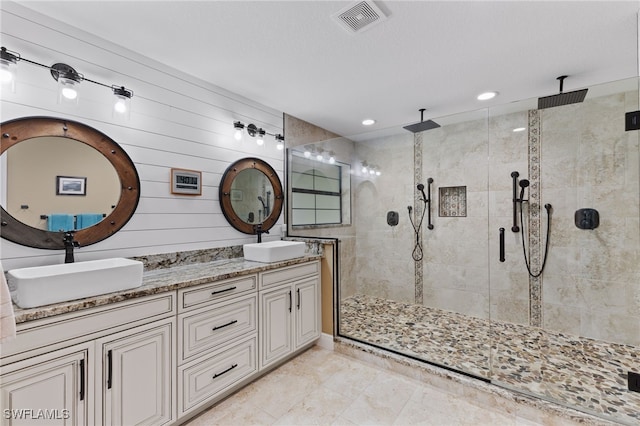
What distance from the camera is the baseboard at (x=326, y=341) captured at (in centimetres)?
276

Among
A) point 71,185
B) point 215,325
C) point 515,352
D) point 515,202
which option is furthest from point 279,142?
point 515,352

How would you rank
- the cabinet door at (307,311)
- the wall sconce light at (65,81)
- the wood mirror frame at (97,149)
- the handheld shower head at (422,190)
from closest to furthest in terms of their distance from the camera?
the wood mirror frame at (97,149)
the wall sconce light at (65,81)
the cabinet door at (307,311)
the handheld shower head at (422,190)

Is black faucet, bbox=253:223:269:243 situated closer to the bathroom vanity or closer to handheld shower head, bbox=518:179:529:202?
the bathroom vanity

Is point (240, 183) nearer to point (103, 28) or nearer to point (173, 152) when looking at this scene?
point (173, 152)

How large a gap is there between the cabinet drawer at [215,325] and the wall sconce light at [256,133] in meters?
1.50

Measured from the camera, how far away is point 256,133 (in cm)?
282

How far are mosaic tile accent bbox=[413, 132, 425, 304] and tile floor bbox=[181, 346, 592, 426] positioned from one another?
1.41 meters

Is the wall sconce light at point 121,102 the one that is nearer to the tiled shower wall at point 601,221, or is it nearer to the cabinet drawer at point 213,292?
the cabinet drawer at point 213,292

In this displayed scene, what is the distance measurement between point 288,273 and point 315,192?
1267 millimetres

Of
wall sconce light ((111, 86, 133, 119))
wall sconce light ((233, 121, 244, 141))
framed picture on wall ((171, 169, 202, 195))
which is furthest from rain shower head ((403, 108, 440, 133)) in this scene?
wall sconce light ((111, 86, 133, 119))

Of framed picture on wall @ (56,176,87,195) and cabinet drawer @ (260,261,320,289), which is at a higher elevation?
framed picture on wall @ (56,176,87,195)

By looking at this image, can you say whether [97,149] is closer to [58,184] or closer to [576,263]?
[58,184]

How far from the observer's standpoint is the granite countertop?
125cm

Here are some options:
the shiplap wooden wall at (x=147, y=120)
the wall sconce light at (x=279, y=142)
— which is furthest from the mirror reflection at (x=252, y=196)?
the wall sconce light at (x=279, y=142)
